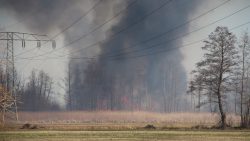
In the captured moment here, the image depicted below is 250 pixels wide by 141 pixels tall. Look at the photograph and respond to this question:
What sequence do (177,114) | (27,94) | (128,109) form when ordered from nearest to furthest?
1. (177,114)
2. (128,109)
3. (27,94)

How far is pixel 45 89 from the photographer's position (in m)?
147

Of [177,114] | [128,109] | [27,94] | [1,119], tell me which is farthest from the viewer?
[27,94]

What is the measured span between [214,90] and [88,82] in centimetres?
7242

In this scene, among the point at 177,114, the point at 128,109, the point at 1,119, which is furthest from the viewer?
the point at 128,109

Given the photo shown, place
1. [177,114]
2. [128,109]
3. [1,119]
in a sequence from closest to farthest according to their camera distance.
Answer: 1. [1,119]
2. [177,114]
3. [128,109]

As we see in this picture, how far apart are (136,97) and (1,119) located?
72540 millimetres

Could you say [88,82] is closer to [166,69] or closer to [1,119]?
[166,69]

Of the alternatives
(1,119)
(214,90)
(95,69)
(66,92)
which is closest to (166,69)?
(95,69)

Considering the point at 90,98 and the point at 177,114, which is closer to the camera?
the point at 177,114

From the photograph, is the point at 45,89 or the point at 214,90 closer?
the point at 214,90

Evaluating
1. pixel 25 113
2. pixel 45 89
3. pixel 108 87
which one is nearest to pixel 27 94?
pixel 45 89

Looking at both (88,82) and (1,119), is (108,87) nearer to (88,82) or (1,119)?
(88,82)

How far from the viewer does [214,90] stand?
73.6 meters

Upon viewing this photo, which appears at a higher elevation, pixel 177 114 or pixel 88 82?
pixel 88 82
